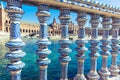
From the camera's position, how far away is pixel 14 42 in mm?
3541

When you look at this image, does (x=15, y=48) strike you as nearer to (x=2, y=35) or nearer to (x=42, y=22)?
(x=42, y=22)

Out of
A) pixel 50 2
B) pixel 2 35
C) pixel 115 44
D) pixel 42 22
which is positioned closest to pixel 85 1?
pixel 50 2

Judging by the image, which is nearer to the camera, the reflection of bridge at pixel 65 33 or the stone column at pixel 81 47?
the reflection of bridge at pixel 65 33

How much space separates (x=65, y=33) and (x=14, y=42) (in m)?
1.79

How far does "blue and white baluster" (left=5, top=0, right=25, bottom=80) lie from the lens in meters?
3.54

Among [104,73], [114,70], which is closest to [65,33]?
[104,73]

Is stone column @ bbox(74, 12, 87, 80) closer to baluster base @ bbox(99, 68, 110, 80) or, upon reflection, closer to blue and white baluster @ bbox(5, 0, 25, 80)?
baluster base @ bbox(99, 68, 110, 80)

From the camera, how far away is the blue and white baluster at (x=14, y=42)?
3.54 meters

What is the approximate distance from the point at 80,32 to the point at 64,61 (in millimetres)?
1302

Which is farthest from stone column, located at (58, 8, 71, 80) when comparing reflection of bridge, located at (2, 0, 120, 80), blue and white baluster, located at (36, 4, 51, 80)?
blue and white baluster, located at (36, 4, 51, 80)

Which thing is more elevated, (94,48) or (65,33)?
(65,33)

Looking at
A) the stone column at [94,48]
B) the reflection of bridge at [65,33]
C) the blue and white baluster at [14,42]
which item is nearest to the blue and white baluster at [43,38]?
the reflection of bridge at [65,33]

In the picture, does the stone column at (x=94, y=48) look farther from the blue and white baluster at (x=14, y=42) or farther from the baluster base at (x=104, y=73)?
the blue and white baluster at (x=14, y=42)

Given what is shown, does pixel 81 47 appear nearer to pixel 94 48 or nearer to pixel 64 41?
pixel 94 48
